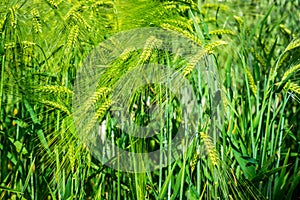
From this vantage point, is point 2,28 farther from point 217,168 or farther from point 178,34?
point 217,168

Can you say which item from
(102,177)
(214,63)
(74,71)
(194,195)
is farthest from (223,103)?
(74,71)

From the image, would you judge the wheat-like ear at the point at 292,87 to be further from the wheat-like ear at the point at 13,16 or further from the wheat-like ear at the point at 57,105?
the wheat-like ear at the point at 13,16

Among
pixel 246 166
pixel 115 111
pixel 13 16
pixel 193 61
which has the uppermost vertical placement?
pixel 13 16

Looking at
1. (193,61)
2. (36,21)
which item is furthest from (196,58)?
(36,21)

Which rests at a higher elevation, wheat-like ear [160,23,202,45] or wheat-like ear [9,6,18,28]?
wheat-like ear [9,6,18,28]

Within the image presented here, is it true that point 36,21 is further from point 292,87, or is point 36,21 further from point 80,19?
point 292,87

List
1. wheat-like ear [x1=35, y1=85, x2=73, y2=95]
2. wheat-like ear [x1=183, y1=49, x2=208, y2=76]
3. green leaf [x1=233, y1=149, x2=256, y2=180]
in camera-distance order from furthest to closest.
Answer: green leaf [x1=233, y1=149, x2=256, y2=180] < wheat-like ear [x1=35, y1=85, x2=73, y2=95] < wheat-like ear [x1=183, y1=49, x2=208, y2=76]

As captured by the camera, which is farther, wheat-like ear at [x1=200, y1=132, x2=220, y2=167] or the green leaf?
the green leaf

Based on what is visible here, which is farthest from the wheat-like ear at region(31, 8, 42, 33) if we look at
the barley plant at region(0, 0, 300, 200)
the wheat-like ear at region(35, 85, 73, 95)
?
the wheat-like ear at region(35, 85, 73, 95)

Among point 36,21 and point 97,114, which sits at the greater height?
point 36,21

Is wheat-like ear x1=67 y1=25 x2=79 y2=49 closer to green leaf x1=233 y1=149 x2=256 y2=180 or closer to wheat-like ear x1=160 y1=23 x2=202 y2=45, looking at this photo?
wheat-like ear x1=160 y1=23 x2=202 y2=45

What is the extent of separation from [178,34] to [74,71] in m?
0.40

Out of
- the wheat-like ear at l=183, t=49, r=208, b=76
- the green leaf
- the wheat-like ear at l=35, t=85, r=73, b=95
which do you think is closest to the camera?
the wheat-like ear at l=183, t=49, r=208, b=76

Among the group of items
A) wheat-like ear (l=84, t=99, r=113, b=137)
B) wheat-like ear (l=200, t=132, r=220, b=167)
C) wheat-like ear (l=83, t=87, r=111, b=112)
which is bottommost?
wheat-like ear (l=200, t=132, r=220, b=167)
